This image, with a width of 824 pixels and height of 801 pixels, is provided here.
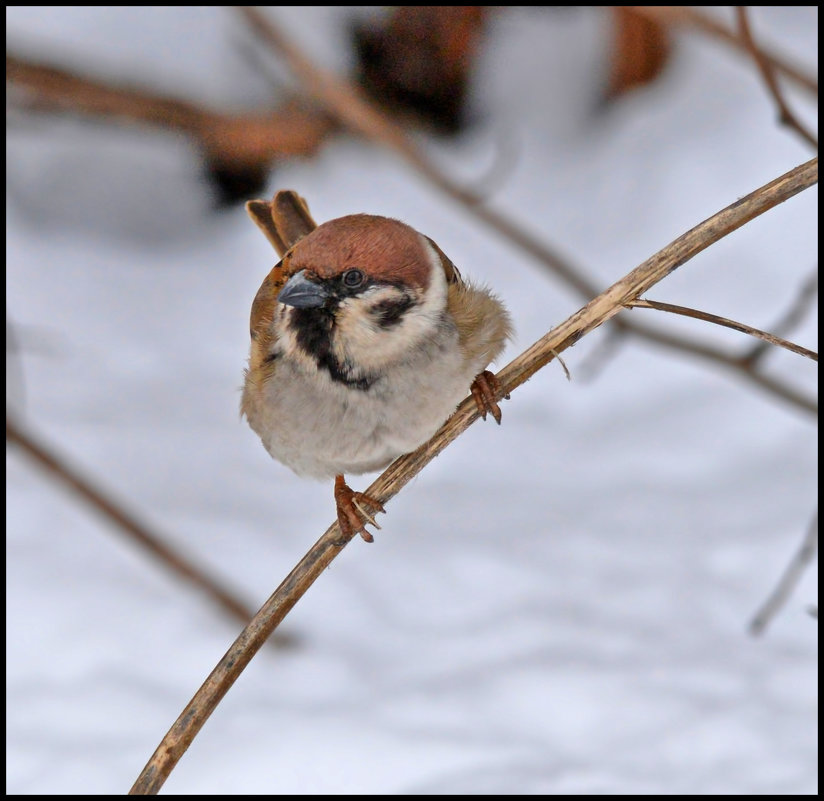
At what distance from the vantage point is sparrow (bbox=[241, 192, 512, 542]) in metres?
1.65

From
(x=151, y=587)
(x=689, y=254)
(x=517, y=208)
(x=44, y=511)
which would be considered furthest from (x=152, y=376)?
(x=689, y=254)

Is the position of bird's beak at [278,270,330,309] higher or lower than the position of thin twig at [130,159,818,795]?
higher

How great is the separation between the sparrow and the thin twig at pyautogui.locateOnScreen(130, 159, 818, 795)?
178 mm

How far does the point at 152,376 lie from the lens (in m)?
4.31

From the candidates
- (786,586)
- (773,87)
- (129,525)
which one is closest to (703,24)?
(773,87)

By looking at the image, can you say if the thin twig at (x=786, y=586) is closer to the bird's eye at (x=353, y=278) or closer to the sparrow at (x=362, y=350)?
the sparrow at (x=362, y=350)

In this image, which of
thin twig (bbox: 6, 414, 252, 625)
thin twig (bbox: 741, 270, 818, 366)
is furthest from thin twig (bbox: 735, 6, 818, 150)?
thin twig (bbox: 6, 414, 252, 625)

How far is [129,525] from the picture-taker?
10.3 feet

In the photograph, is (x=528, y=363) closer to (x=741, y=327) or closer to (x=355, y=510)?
(x=741, y=327)

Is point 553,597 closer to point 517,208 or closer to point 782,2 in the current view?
point 517,208

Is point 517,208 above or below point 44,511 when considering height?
above

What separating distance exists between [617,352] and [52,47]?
2.65 meters

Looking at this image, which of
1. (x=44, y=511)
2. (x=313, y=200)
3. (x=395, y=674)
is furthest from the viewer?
(x=313, y=200)

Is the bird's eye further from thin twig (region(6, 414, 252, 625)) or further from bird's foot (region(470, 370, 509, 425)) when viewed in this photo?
thin twig (region(6, 414, 252, 625))
